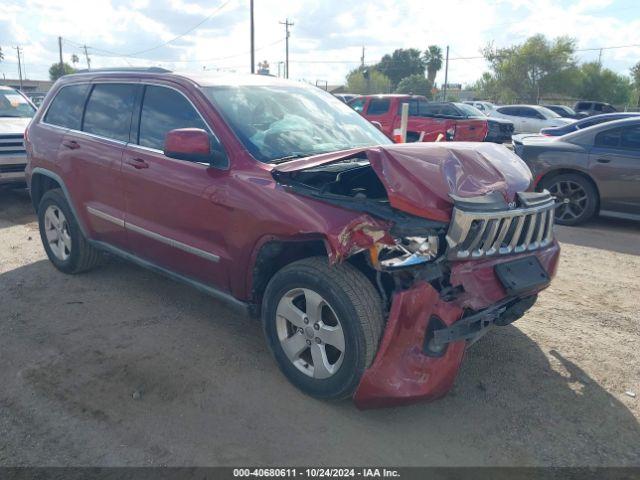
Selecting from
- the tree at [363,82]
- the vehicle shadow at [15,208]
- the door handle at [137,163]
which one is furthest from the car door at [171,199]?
the tree at [363,82]

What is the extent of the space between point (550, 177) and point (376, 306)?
236 inches

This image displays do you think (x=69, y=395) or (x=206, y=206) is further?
(x=206, y=206)

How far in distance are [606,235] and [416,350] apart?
5.50 meters

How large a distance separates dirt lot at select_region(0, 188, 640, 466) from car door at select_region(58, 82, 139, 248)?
717mm

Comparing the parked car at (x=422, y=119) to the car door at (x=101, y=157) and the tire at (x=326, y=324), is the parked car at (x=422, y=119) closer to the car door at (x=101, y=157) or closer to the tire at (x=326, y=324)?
the car door at (x=101, y=157)

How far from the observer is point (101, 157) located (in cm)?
451

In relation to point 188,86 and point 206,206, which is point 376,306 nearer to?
point 206,206

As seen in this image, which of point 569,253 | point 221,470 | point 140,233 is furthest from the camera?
point 569,253

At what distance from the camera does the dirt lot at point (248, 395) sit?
2.81m

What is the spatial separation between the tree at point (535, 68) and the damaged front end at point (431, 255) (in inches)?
2135

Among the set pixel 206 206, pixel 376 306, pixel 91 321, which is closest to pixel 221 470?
pixel 376 306

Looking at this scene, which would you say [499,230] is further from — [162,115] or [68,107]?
[68,107]

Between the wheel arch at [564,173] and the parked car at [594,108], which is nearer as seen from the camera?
the wheel arch at [564,173]

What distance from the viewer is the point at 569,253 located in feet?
20.7
